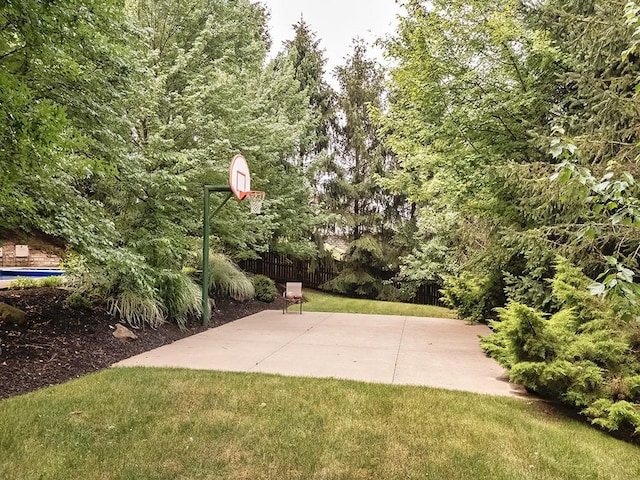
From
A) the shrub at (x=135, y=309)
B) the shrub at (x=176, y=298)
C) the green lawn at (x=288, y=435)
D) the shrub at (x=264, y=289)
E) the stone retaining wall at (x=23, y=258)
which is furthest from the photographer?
the stone retaining wall at (x=23, y=258)

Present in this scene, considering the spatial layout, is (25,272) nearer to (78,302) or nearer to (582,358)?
(78,302)

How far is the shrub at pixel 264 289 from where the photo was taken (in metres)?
11.0

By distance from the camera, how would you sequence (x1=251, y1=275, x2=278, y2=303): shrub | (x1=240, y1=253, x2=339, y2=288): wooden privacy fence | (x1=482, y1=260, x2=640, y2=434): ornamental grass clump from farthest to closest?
1. (x1=240, y1=253, x2=339, y2=288): wooden privacy fence
2. (x1=251, y1=275, x2=278, y2=303): shrub
3. (x1=482, y1=260, x2=640, y2=434): ornamental grass clump

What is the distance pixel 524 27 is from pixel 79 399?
768 centimetres

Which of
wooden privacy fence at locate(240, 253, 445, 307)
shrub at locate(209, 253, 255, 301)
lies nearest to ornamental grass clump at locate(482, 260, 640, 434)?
shrub at locate(209, 253, 255, 301)

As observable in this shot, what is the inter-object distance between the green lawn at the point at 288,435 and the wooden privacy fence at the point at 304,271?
39.2 feet

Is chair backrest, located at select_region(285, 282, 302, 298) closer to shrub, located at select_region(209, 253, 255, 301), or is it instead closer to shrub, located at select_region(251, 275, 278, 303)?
shrub, located at select_region(209, 253, 255, 301)

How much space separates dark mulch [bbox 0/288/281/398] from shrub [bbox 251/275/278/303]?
4.02 m

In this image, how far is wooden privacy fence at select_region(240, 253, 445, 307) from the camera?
51.3 feet

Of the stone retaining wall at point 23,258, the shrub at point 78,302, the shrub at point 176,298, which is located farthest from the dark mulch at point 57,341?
the stone retaining wall at point 23,258

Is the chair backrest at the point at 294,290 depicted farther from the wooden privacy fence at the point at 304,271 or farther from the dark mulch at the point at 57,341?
the wooden privacy fence at the point at 304,271

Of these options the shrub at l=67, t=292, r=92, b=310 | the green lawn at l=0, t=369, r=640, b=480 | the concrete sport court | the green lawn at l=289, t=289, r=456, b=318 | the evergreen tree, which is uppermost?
the evergreen tree

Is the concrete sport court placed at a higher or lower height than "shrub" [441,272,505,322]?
lower

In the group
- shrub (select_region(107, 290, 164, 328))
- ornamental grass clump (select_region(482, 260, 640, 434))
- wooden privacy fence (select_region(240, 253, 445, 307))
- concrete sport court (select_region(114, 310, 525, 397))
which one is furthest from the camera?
wooden privacy fence (select_region(240, 253, 445, 307))
